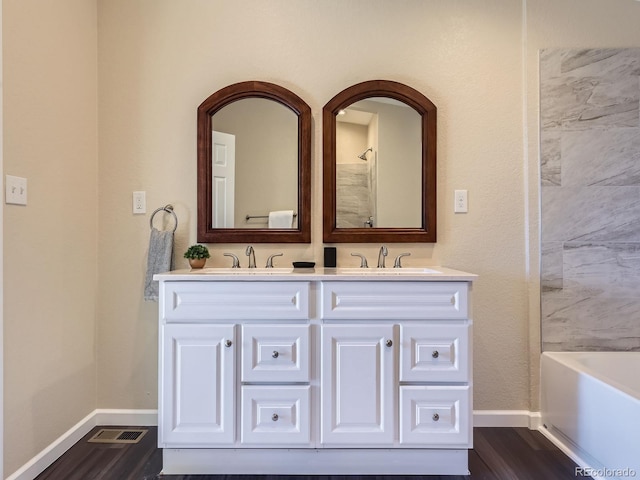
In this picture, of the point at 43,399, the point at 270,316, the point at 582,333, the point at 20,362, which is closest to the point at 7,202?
the point at 20,362

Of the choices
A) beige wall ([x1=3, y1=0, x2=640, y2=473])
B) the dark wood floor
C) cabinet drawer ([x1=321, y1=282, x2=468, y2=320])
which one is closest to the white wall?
beige wall ([x1=3, y1=0, x2=640, y2=473])

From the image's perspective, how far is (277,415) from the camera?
146 centimetres

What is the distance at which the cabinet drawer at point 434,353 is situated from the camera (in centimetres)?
145

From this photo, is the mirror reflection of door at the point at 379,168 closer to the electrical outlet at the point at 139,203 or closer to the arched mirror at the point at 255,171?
the arched mirror at the point at 255,171

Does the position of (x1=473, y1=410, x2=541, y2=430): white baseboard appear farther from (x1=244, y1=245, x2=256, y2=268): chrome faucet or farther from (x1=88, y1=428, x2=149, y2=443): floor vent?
(x1=88, y1=428, x2=149, y2=443): floor vent

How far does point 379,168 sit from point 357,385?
3.57ft

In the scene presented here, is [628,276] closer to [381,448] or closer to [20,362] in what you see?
[381,448]

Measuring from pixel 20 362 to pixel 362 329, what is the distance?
1374 millimetres

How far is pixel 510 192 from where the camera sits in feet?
6.30

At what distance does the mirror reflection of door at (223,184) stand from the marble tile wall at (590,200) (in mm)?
1638

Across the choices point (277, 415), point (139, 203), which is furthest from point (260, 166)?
point (277, 415)

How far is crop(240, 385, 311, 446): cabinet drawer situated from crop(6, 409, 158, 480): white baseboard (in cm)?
77

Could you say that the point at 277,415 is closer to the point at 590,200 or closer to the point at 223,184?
the point at 223,184

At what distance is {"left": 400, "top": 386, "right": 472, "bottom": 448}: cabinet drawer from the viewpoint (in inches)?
57.1
